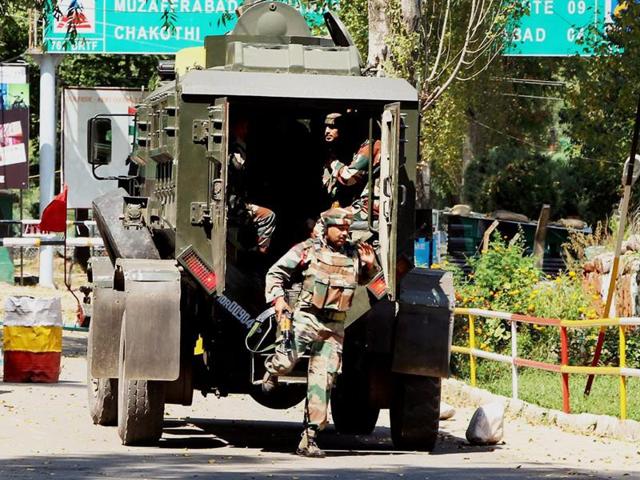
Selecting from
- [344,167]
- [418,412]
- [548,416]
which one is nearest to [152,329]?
[344,167]

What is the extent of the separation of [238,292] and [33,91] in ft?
132

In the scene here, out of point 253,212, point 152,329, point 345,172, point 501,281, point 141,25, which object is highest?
point 141,25

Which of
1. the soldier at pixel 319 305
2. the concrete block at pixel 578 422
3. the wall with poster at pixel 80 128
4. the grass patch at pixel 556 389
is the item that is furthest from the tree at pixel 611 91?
the soldier at pixel 319 305

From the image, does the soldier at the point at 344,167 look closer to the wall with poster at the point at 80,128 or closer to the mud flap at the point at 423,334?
the mud flap at the point at 423,334

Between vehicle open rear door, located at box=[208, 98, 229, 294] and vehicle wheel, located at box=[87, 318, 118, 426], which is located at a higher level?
vehicle open rear door, located at box=[208, 98, 229, 294]

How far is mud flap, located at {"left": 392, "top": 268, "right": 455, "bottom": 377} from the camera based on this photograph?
1280 cm

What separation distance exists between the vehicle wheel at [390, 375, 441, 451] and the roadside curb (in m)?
1.90

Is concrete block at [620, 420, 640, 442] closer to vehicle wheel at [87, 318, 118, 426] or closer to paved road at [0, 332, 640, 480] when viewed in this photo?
paved road at [0, 332, 640, 480]

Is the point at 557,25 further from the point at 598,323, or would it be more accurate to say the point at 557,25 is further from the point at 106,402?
the point at 106,402

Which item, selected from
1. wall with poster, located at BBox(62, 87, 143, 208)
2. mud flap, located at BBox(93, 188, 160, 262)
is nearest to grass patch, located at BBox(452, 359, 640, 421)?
mud flap, located at BBox(93, 188, 160, 262)

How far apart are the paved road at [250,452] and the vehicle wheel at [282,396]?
288mm

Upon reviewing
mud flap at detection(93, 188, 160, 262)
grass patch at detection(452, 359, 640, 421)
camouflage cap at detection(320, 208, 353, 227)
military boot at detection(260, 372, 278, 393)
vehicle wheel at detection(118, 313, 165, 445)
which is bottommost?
grass patch at detection(452, 359, 640, 421)

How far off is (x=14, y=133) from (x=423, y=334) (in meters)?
25.9

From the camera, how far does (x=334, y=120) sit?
43.9ft
